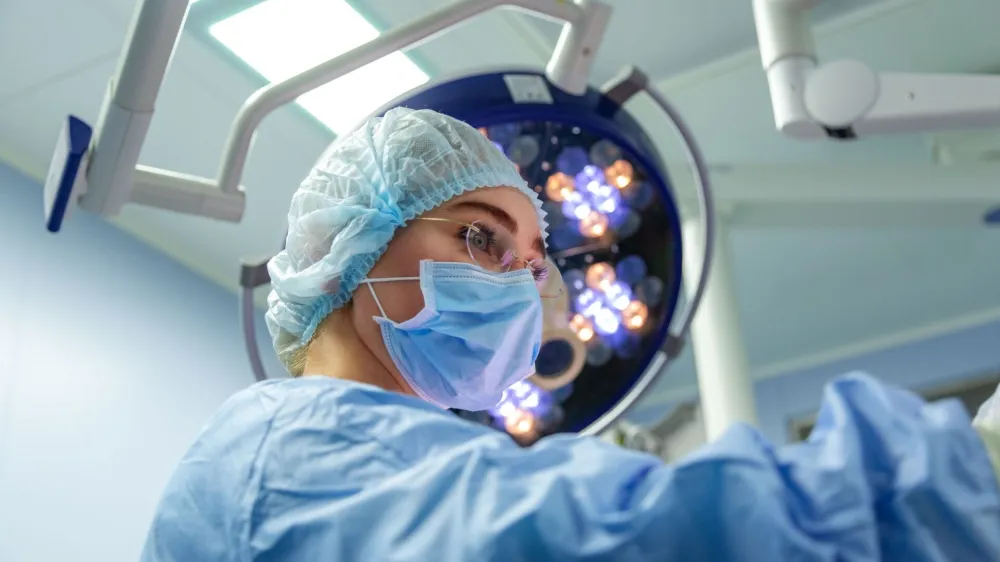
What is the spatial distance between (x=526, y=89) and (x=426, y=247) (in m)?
0.34

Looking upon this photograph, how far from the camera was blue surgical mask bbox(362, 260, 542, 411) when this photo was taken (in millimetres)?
1170

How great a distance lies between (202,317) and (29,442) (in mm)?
704

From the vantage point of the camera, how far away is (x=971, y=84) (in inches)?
44.4

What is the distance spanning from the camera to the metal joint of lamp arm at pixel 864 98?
113cm

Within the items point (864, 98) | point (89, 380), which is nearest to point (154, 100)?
point (864, 98)

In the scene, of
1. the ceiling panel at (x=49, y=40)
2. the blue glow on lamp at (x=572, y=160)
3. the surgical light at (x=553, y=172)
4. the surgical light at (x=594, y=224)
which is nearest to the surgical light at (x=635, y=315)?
the surgical light at (x=553, y=172)

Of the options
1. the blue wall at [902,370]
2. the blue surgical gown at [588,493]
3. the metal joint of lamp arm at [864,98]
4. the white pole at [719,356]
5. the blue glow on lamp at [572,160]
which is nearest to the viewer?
the blue surgical gown at [588,493]

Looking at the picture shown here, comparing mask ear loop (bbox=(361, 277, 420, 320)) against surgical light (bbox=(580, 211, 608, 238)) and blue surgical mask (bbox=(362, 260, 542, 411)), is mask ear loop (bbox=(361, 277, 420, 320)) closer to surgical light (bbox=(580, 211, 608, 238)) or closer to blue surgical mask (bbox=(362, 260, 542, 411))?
blue surgical mask (bbox=(362, 260, 542, 411))

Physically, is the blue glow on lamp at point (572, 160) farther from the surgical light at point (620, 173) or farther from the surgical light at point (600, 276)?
the surgical light at point (600, 276)

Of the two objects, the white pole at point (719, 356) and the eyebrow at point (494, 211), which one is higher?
the eyebrow at point (494, 211)

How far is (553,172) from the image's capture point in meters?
1.52

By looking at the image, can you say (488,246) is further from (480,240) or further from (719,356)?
(719,356)

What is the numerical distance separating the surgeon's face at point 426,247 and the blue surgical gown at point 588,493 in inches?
10.4

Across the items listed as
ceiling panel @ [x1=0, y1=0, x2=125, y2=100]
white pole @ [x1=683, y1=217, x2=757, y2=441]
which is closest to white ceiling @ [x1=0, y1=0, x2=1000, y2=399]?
ceiling panel @ [x1=0, y1=0, x2=125, y2=100]
